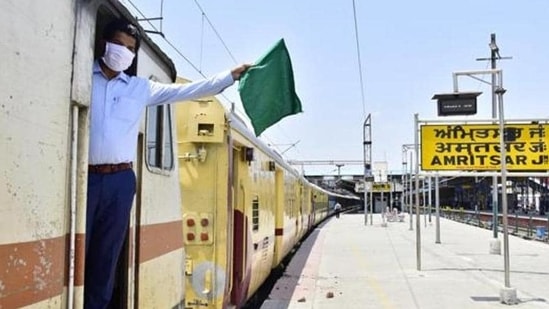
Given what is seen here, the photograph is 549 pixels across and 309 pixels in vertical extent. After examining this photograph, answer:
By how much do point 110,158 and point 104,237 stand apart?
1.28 feet

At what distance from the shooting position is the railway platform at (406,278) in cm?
1095

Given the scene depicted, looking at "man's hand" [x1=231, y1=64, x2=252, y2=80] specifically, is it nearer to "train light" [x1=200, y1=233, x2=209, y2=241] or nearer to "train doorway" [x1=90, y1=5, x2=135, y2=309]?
"train doorway" [x1=90, y1=5, x2=135, y2=309]

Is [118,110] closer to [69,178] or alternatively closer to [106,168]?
[106,168]

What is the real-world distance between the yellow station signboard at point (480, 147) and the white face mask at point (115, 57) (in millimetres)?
9870

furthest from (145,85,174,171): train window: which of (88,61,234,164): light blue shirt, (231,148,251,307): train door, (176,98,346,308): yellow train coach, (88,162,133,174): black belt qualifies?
(231,148,251,307): train door

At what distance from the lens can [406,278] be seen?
13.9m

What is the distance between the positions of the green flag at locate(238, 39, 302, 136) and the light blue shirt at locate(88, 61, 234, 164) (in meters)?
0.31

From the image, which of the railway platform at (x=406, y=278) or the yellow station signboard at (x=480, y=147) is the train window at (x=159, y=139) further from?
the yellow station signboard at (x=480, y=147)

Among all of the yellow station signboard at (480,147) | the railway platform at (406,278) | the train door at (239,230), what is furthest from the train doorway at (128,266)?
the yellow station signboard at (480,147)

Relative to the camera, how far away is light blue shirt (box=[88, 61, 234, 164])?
3002 mm

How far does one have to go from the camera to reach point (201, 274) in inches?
265

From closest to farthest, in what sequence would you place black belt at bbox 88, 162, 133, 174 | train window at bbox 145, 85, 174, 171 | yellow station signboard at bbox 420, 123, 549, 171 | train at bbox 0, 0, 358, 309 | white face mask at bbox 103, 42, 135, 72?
train at bbox 0, 0, 358, 309, black belt at bbox 88, 162, 133, 174, white face mask at bbox 103, 42, 135, 72, train window at bbox 145, 85, 174, 171, yellow station signboard at bbox 420, 123, 549, 171

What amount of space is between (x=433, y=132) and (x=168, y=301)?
31.2 feet

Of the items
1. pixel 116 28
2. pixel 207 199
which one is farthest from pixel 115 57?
pixel 207 199
